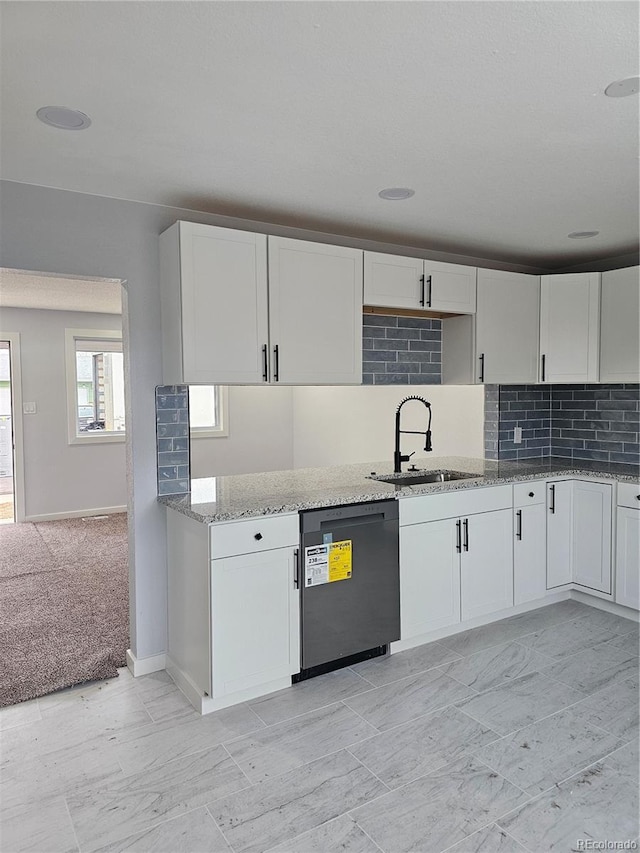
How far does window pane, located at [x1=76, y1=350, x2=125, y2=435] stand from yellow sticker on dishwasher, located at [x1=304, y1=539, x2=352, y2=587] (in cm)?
494

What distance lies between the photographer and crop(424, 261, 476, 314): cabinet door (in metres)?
3.50

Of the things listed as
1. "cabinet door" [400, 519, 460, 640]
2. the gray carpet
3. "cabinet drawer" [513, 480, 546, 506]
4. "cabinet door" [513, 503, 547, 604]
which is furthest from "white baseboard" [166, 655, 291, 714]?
"cabinet drawer" [513, 480, 546, 506]

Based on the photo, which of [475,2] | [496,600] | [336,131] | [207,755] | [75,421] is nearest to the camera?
[475,2]

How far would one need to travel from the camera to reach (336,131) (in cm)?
216

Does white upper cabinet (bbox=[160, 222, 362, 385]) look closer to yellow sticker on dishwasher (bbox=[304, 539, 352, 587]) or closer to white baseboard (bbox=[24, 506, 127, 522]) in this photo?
yellow sticker on dishwasher (bbox=[304, 539, 352, 587])

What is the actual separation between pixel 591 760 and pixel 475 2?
259cm

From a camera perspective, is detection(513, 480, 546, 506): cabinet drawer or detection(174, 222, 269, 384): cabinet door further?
detection(513, 480, 546, 506): cabinet drawer

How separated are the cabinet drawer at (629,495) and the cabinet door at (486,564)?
0.71 m

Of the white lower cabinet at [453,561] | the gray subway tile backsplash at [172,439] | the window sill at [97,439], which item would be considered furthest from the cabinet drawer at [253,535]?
the window sill at [97,439]

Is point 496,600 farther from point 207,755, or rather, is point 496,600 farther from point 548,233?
point 548,233

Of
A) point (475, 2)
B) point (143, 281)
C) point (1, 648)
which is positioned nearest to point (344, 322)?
point (143, 281)

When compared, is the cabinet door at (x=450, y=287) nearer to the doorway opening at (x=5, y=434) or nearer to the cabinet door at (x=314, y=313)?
the cabinet door at (x=314, y=313)

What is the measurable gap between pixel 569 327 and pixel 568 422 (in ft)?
2.80

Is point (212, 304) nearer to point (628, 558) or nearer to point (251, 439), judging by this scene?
point (628, 558)
